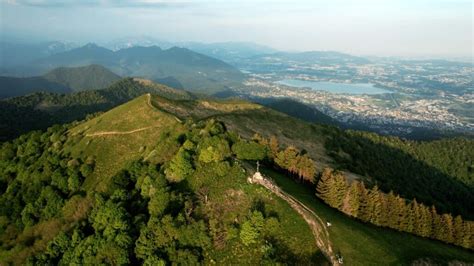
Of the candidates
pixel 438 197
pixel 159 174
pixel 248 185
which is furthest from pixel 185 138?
pixel 438 197

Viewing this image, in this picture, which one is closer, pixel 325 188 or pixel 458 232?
pixel 458 232

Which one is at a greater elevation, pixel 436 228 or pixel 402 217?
pixel 402 217

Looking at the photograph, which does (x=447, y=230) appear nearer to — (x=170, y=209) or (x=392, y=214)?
(x=392, y=214)

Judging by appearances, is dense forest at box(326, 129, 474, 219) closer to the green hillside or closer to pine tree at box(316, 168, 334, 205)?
the green hillside

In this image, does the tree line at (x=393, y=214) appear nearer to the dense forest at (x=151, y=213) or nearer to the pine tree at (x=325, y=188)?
the pine tree at (x=325, y=188)

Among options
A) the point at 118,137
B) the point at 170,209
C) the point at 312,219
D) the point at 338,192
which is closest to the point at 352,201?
the point at 338,192

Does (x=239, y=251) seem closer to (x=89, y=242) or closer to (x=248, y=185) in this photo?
(x=248, y=185)
